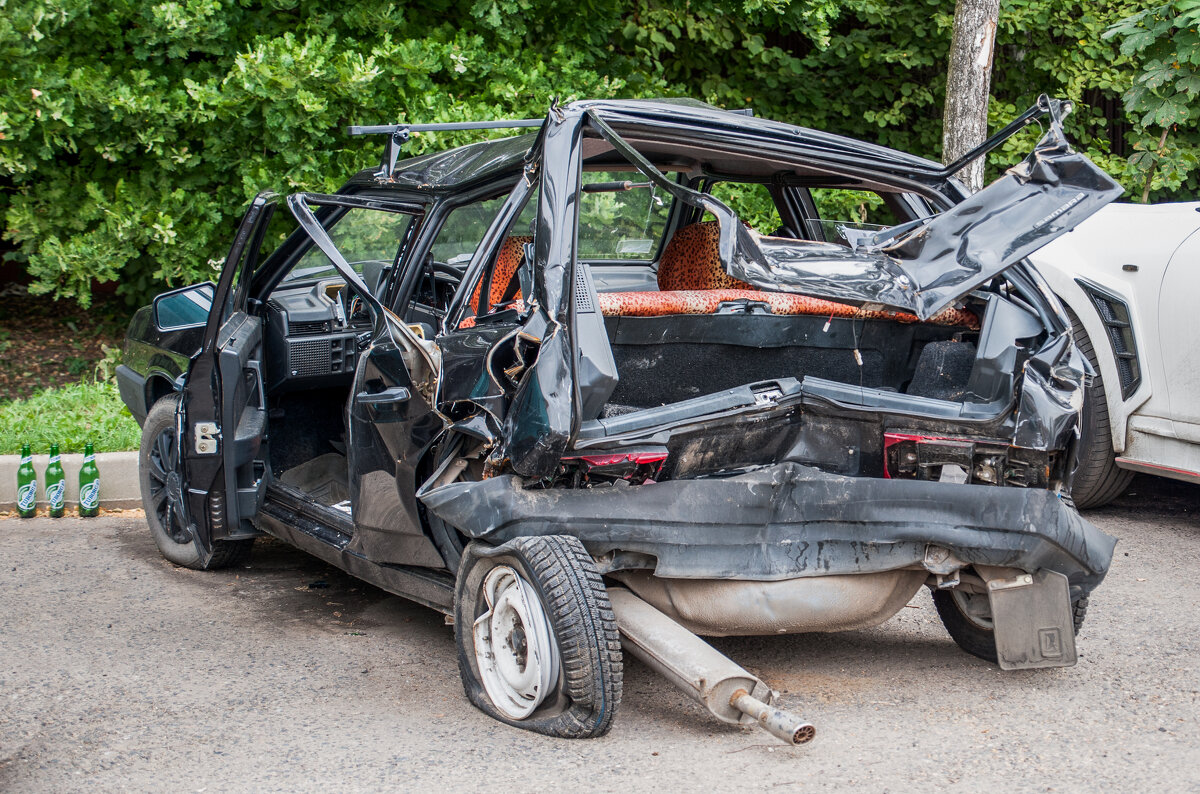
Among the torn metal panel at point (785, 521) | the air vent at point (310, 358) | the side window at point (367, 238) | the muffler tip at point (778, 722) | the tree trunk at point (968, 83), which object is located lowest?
the muffler tip at point (778, 722)

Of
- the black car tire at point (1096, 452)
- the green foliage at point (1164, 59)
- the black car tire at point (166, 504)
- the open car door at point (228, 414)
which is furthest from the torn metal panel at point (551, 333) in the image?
the green foliage at point (1164, 59)

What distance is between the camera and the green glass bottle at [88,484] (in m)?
6.40

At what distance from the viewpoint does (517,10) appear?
345 inches

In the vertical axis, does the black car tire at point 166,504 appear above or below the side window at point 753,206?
below

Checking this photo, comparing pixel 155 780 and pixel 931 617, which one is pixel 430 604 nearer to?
pixel 155 780

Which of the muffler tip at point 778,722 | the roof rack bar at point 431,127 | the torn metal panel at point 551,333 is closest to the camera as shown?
the muffler tip at point 778,722

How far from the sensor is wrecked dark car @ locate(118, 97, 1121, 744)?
341 centimetres

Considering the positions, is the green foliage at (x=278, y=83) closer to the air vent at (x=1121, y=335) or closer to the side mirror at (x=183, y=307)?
the side mirror at (x=183, y=307)

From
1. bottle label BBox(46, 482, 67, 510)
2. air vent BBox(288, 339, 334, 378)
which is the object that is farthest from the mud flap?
bottle label BBox(46, 482, 67, 510)

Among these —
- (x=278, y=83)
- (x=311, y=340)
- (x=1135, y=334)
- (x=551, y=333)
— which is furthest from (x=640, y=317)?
(x=278, y=83)

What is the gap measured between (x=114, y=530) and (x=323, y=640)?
2279mm

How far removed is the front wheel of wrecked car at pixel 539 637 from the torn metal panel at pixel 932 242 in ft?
3.28

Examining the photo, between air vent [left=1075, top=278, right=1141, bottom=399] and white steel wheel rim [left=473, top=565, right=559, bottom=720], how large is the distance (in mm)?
3860

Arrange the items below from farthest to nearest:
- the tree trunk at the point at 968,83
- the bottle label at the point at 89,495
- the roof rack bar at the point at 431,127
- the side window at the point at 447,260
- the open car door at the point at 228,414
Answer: the tree trunk at the point at 968,83 < the bottle label at the point at 89,495 < the open car door at the point at 228,414 < the roof rack bar at the point at 431,127 < the side window at the point at 447,260
